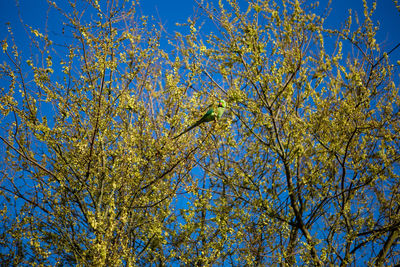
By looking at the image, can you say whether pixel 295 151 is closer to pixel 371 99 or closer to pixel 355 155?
pixel 355 155

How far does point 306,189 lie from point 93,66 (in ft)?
16.0

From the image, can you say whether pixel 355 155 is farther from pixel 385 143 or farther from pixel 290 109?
pixel 290 109

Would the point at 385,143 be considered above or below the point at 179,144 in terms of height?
above

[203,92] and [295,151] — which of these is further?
[203,92]

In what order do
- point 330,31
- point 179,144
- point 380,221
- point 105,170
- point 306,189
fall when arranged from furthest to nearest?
point 380,221 → point 306,189 → point 330,31 → point 105,170 → point 179,144

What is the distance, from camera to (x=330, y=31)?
6758 millimetres

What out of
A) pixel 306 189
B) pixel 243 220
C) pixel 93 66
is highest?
pixel 93 66

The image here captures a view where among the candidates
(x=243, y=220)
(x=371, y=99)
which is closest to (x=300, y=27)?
(x=371, y=99)

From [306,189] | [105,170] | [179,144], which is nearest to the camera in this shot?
[179,144]

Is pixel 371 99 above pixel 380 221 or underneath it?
above

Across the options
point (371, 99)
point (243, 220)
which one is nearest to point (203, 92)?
point (243, 220)

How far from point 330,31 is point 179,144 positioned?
3745 millimetres

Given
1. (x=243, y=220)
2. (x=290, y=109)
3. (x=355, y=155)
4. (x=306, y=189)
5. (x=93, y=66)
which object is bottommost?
(x=243, y=220)

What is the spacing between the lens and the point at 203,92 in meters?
7.25
